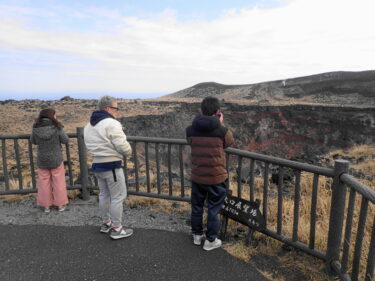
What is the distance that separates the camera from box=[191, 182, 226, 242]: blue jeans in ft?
13.2

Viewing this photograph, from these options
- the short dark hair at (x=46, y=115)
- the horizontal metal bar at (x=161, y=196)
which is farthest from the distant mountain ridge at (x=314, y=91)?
the short dark hair at (x=46, y=115)

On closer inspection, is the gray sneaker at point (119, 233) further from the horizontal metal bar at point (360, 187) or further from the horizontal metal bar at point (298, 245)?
the horizontal metal bar at point (360, 187)

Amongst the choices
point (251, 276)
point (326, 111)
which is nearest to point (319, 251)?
point (251, 276)

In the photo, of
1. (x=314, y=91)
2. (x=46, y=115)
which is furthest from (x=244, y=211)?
(x=314, y=91)

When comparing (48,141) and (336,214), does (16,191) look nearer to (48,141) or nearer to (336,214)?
(48,141)

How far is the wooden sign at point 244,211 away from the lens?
425cm

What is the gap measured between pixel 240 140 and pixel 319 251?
2646 cm

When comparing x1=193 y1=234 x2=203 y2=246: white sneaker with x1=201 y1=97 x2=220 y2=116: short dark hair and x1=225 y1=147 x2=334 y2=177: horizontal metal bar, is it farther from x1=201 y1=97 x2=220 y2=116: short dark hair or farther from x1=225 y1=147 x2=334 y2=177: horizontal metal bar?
x1=201 y1=97 x2=220 y2=116: short dark hair

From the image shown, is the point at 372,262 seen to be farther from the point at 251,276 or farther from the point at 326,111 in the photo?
the point at 326,111

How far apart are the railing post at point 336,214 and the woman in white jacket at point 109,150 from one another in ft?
8.35

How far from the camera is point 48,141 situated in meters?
5.13

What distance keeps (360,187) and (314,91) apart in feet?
161

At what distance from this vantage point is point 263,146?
30.5 m

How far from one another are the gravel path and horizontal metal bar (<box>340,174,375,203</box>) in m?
2.49
